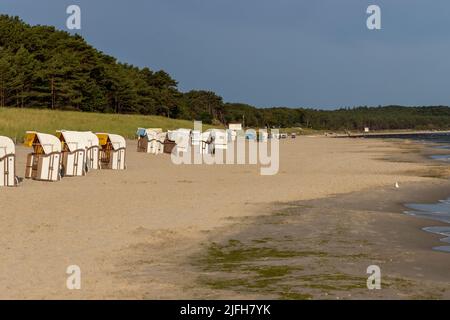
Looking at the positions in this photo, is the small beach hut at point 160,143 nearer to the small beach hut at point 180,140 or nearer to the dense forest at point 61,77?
the small beach hut at point 180,140

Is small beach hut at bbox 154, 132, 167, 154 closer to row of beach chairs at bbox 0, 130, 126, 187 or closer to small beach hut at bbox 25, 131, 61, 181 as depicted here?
row of beach chairs at bbox 0, 130, 126, 187

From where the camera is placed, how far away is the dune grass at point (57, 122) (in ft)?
160

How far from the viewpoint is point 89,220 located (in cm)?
1439

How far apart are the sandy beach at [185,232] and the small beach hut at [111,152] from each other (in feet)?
15.1

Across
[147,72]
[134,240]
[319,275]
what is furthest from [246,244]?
[147,72]

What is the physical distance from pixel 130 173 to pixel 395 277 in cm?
2069

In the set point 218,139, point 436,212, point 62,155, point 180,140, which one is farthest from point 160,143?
point 436,212

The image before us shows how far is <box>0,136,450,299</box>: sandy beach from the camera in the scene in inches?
336

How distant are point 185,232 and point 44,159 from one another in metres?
11.8

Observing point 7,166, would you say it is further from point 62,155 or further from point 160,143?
point 160,143

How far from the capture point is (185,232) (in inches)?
523

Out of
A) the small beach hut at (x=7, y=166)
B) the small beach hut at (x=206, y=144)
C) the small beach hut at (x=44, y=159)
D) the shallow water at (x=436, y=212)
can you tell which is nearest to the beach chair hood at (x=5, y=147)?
the small beach hut at (x=7, y=166)

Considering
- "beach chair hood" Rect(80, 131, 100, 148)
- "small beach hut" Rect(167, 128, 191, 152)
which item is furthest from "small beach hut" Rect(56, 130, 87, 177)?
"small beach hut" Rect(167, 128, 191, 152)
